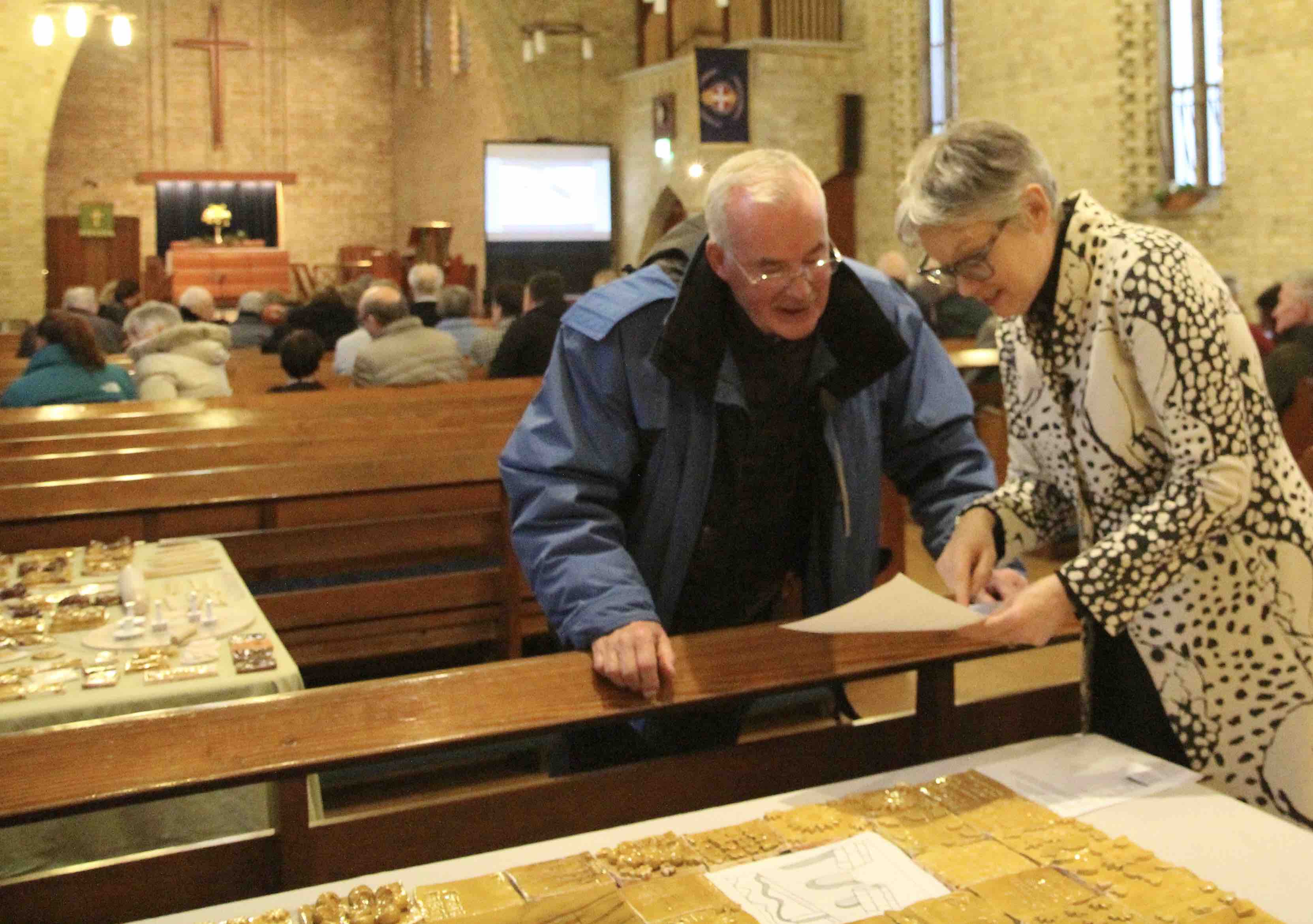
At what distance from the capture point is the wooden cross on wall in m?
22.4

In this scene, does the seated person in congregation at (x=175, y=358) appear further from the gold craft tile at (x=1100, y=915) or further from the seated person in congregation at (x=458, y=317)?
the gold craft tile at (x=1100, y=915)

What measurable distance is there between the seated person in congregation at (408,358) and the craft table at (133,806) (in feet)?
14.3

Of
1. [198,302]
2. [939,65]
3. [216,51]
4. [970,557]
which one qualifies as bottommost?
[970,557]

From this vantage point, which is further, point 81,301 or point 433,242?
point 433,242

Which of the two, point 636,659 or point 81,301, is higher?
point 81,301

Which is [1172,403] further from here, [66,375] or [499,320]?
[499,320]

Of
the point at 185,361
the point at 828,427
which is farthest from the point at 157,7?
the point at 828,427

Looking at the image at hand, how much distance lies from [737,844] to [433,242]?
65.5 ft

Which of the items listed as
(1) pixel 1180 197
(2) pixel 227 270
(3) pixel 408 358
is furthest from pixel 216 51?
(3) pixel 408 358

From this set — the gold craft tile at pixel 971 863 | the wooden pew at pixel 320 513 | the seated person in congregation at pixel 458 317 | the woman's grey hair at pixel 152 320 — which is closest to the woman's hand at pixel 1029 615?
the gold craft tile at pixel 971 863

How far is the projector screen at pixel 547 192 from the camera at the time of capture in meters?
18.1

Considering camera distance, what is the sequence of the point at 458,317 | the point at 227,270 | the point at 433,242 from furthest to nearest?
1. the point at 433,242
2. the point at 227,270
3. the point at 458,317

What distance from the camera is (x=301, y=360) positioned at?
712cm

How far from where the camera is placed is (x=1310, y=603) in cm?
193
